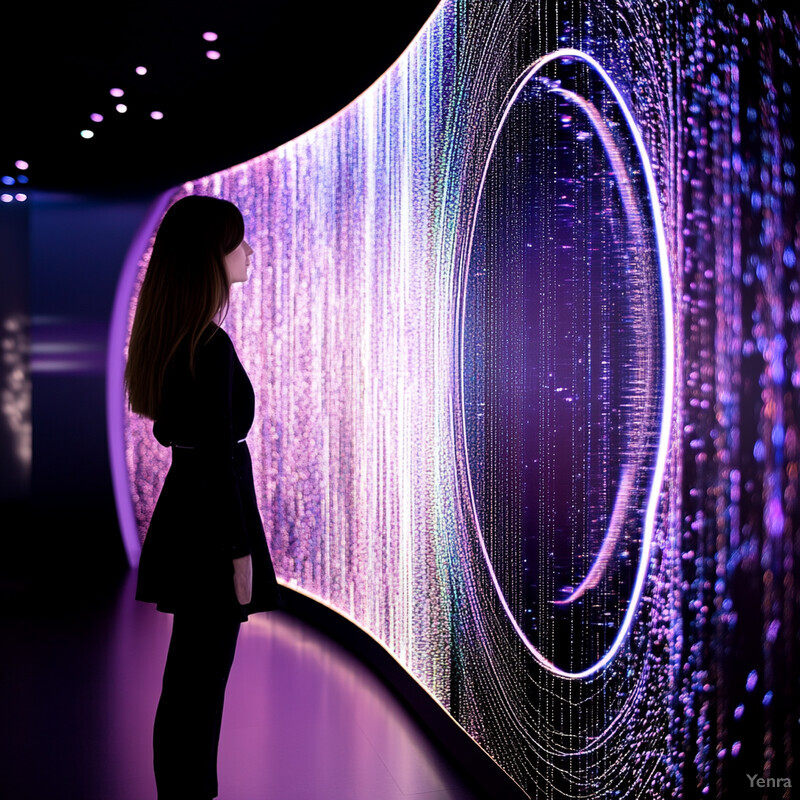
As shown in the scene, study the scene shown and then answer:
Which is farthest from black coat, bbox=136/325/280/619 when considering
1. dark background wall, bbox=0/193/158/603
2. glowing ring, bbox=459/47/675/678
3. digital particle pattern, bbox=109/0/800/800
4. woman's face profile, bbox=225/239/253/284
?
dark background wall, bbox=0/193/158/603

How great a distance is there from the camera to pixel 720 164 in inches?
38.3

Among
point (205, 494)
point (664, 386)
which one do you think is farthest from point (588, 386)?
point (205, 494)

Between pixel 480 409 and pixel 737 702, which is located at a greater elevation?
pixel 480 409

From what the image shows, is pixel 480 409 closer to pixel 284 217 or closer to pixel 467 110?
pixel 467 110

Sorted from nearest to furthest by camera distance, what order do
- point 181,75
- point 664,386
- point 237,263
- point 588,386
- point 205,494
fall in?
point 664,386 → point 588,386 → point 205,494 → point 237,263 → point 181,75

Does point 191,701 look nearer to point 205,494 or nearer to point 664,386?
point 205,494

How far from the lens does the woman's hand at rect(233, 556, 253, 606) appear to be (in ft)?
5.19

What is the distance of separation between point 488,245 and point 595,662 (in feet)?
3.23

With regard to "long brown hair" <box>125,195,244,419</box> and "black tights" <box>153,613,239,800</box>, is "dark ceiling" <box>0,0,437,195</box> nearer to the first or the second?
"long brown hair" <box>125,195,244,419</box>

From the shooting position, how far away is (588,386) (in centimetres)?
140

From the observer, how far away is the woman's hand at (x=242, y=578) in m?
1.58

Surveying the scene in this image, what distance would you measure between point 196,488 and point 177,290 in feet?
1.37

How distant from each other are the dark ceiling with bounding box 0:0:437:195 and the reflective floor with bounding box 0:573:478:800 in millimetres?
2213

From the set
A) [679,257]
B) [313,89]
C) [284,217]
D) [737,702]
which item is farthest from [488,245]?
[284,217]
